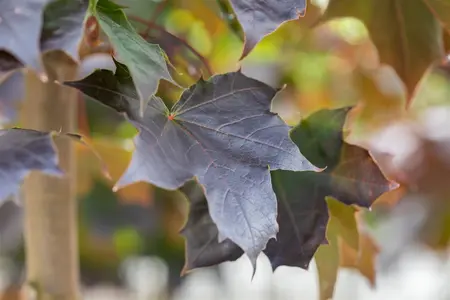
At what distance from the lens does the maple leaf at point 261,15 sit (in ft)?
1.07

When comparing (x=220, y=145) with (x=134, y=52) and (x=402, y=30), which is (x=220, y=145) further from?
(x=402, y=30)

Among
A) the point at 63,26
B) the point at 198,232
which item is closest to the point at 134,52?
the point at 63,26

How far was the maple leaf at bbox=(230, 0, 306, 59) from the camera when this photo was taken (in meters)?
0.33

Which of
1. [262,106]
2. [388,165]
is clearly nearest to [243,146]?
[262,106]

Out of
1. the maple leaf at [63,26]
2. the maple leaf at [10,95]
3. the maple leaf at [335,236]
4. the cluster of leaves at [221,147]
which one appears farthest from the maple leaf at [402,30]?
the maple leaf at [10,95]

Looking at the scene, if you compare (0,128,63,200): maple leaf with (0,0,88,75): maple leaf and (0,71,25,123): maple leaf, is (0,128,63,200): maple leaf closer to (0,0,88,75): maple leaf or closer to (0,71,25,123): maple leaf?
(0,0,88,75): maple leaf

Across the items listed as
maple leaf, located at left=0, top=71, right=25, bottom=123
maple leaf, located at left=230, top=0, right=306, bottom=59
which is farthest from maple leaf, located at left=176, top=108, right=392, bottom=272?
maple leaf, located at left=0, top=71, right=25, bottom=123

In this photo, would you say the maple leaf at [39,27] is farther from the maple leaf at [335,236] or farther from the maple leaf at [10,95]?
the maple leaf at [10,95]

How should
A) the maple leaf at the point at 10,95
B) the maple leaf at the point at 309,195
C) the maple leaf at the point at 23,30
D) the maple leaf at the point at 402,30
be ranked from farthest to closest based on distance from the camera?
the maple leaf at the point at 10,95
the maple leaf at the point at 402,30
the maple leaf at the point at 309,195
the maple leaf at the point at 23,30

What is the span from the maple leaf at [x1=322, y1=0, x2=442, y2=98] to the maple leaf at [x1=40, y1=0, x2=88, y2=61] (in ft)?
0.88

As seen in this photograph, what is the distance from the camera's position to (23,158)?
0.28 m

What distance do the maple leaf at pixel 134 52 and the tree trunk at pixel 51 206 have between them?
0.14 metres

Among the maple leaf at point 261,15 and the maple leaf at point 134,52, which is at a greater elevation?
the maple leaf at point 261,15

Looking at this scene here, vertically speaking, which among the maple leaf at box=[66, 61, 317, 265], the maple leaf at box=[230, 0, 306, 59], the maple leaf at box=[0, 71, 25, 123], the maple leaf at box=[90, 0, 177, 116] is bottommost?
the maple leaf at box=[0, 71, 25, 123]
